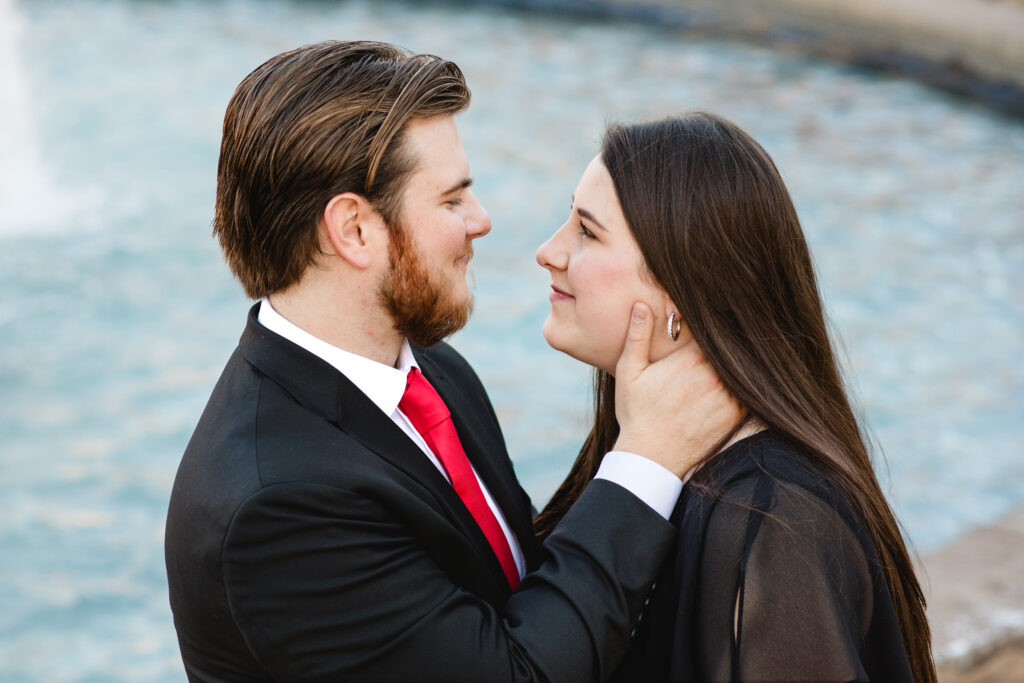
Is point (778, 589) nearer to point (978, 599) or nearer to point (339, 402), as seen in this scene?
point (339, 402)

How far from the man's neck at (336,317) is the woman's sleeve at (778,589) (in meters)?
0.79

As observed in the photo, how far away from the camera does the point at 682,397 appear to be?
233 cm

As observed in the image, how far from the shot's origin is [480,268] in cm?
971

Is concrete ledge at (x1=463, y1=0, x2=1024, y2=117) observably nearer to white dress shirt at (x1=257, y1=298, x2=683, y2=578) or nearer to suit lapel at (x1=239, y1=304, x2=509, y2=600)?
white dress shirt at (x1=257, y1=298, x2=683, y2=578)

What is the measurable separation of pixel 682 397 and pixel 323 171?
0.86m

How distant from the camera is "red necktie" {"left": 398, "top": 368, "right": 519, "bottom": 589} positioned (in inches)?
95.1

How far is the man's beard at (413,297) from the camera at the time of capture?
2357mm

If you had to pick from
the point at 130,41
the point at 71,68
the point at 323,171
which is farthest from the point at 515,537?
the point at 130,41

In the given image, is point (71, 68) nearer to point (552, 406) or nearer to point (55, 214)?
point (55, 214)

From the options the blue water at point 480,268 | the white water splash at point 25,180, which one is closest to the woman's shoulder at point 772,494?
the blue water at point 480,268

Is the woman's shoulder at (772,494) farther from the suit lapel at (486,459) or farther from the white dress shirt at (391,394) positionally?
the suit lapel at (486,459)

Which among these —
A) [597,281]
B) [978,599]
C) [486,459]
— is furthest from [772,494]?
[978,599]

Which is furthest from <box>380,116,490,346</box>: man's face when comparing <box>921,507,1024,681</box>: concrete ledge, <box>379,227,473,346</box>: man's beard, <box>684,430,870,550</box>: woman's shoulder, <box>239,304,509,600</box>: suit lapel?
<box>921,507,1024,681</box>: concrete ledge

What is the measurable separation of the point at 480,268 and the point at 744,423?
746 cm
